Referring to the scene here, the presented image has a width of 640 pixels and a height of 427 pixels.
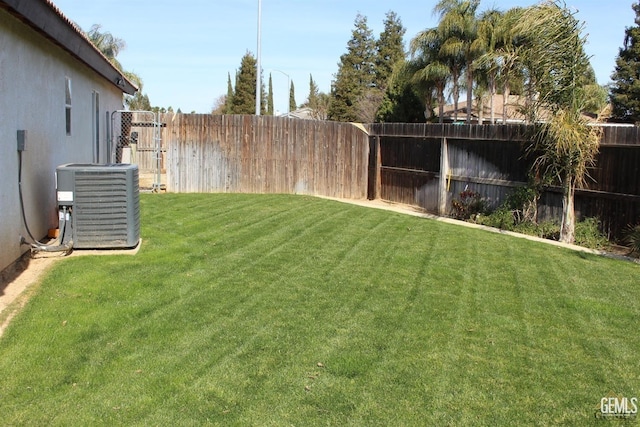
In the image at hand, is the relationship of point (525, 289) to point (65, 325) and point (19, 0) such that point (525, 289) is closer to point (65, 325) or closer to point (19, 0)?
point (65, 325)

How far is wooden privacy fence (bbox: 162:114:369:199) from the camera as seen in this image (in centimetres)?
1616

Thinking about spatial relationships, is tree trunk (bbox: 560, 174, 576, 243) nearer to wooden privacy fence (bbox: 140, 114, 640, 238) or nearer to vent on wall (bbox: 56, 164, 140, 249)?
wooden privacy fence (bbox: 140, 114, 640, 238)

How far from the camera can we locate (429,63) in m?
27.4

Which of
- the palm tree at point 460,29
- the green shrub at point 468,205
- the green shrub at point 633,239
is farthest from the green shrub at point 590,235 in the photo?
the palm tree at point 460,29

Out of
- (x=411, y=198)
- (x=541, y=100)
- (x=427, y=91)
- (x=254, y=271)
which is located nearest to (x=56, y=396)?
(x=254, y=271)

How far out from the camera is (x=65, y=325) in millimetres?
5180

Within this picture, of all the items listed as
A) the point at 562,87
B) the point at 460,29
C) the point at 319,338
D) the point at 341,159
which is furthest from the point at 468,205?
the point at 460,29

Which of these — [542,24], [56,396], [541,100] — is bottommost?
[56,396]

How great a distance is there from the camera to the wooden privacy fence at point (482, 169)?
402 inches

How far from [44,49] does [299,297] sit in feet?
16.9

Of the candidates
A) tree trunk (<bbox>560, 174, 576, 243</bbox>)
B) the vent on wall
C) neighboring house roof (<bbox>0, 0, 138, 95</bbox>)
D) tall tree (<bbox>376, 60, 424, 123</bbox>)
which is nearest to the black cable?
the vent on wall

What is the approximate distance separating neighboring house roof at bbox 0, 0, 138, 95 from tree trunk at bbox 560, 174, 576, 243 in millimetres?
8692

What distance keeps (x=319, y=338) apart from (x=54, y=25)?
5473mm

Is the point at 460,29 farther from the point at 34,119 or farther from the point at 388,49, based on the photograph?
the point at 388,49
